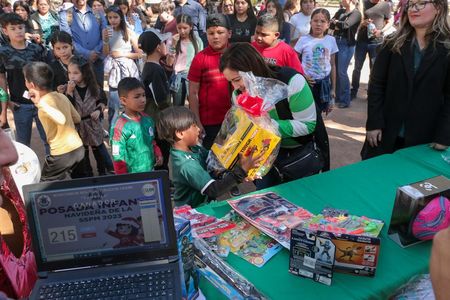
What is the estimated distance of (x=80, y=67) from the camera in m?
3.57

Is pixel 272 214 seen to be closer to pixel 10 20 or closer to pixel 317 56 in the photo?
pixel 317 56

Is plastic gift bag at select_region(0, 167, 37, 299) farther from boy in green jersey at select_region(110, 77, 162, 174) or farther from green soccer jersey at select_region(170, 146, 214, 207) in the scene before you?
boy in green jersey at select_region(110, 77, 162, 174)

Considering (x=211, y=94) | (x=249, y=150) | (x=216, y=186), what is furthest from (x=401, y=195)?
(x=211, y=94)

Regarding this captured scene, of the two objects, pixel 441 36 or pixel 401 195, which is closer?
pixel 401 195

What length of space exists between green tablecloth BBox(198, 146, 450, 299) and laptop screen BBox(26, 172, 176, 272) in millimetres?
320

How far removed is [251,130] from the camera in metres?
1.90

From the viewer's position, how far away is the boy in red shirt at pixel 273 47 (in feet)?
11.7

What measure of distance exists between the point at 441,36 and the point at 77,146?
8.95ft

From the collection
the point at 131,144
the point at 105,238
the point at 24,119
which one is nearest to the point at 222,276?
the point at 105,238

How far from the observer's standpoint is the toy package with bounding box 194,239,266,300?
4.48ft

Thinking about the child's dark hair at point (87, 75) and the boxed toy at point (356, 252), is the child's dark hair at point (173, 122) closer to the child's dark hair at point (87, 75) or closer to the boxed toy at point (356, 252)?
the boxed toy at point (356, 252)

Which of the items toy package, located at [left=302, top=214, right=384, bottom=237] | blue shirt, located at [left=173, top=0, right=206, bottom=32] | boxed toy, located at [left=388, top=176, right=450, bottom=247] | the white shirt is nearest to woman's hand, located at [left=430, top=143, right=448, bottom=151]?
boxed toy, located at [left=388, top=176, right=450, bottom=247]

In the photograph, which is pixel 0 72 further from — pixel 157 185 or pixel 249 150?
pixel 157 185

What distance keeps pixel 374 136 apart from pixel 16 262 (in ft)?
7.63
